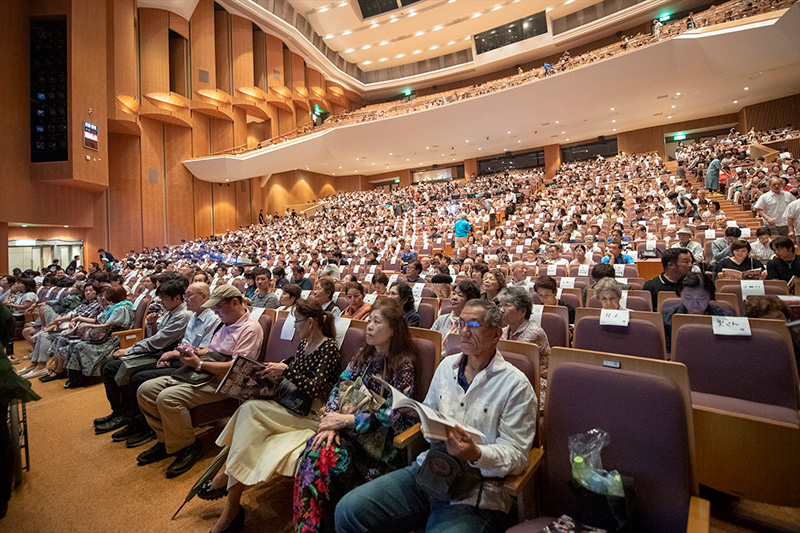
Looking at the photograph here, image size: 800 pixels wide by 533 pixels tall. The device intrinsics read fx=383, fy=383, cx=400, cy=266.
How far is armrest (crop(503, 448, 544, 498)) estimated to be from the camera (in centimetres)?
112

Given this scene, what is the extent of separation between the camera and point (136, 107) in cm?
1458

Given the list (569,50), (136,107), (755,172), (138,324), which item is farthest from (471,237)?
(569,50)

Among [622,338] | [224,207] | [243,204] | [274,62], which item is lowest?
[622,338]

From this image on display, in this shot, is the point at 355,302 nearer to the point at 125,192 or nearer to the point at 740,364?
the point at 740,364

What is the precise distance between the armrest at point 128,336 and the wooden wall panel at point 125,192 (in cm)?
1400

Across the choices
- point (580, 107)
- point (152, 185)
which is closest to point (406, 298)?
point (580, 107)

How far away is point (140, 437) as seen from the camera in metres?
2.63

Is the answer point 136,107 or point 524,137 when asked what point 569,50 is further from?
point 136,107

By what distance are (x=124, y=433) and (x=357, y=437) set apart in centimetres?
220

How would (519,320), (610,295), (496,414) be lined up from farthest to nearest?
(610,295), (519,320), (496,414)

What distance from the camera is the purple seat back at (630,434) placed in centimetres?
107

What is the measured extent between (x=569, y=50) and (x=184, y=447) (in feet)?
78.6

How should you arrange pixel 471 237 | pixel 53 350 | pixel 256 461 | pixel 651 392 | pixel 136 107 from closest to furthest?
pixel 651 392
pixel 256 461
pixel 53 350
pixel 471 237
pixel 136 107

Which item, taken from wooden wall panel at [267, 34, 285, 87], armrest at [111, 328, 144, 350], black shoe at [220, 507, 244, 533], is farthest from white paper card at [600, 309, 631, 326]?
wooden wall panel at [267, 34, 285, 87]
